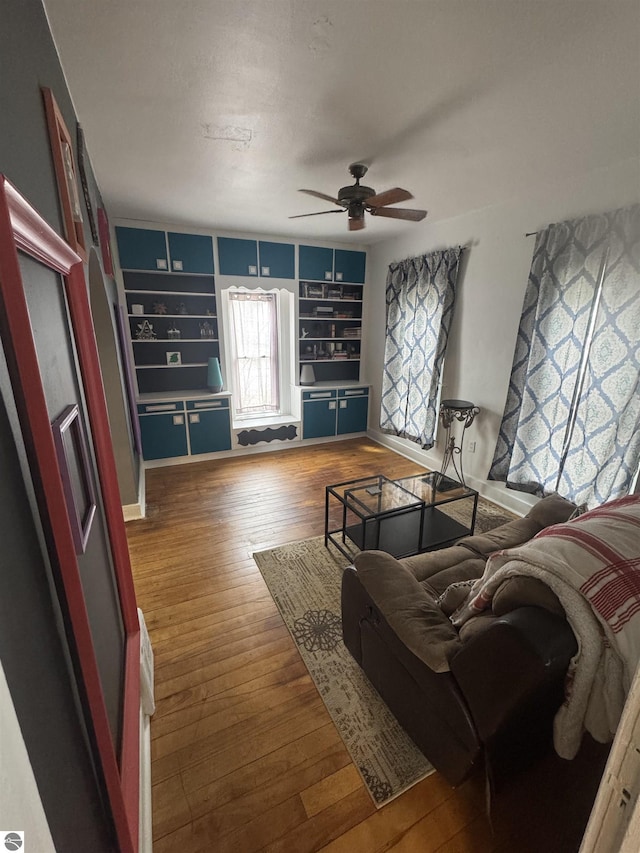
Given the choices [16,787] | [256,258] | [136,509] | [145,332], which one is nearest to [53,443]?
[16,787]

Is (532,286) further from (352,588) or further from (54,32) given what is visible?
(54,32)

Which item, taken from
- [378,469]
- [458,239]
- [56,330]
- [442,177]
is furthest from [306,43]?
[378,469]

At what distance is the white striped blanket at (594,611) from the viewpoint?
88 centimetres

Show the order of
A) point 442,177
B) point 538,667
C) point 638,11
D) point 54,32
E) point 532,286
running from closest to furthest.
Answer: point 538,667 → point 638,11 → point 54,32 → point 442,177 → point 532,286

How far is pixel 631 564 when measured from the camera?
948 mm

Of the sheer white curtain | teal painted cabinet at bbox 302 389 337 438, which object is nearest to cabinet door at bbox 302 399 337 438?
teal painted cabinet at bbox 302 389 337 438

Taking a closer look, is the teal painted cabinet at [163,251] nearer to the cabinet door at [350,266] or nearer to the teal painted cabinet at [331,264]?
the teal painted cabinet at [331,264]

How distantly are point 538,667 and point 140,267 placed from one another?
418cm

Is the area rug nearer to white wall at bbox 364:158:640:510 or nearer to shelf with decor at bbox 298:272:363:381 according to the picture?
white wall at bbox 364:158:640:510

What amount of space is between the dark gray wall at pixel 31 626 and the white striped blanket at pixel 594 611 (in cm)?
110

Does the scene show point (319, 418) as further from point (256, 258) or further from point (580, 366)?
point (580, 366)

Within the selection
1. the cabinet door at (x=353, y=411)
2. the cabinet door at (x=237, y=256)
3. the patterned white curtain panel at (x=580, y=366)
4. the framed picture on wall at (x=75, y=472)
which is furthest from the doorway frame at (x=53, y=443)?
the cabinet door at (x=353, y=411)

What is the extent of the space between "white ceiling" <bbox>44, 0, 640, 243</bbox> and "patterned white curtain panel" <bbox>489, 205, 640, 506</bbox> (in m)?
0.50

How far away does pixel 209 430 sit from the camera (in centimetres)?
412
